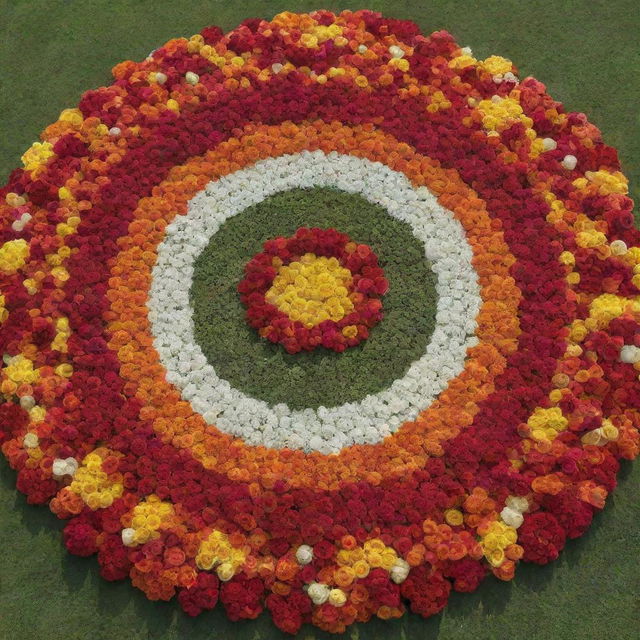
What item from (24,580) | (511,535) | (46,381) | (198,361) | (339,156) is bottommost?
(24,580)

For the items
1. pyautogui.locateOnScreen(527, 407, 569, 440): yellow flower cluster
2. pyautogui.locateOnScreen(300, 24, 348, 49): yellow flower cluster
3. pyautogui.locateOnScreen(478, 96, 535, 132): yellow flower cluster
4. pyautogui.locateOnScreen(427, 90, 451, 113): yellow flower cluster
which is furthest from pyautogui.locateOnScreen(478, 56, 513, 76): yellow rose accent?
pyautogui.locateOnScreen(527, 407, 569, 440): yellow flower cluster

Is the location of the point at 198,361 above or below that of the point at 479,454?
below

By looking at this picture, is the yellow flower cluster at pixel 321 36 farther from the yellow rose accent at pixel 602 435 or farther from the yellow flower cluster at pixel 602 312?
the yellow rose accent at pixel 602 435

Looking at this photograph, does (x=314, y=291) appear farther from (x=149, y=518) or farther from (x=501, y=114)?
(x=501, y=114)

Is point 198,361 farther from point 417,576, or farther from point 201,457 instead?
point 417,576

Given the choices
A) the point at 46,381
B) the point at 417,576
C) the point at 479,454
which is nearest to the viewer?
the point at 417,576

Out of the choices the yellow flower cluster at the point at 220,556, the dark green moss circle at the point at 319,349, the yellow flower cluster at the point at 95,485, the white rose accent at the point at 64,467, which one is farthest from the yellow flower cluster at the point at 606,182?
the white rose accent at the point at 64,467

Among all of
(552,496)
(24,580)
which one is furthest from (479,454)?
(24,580)
